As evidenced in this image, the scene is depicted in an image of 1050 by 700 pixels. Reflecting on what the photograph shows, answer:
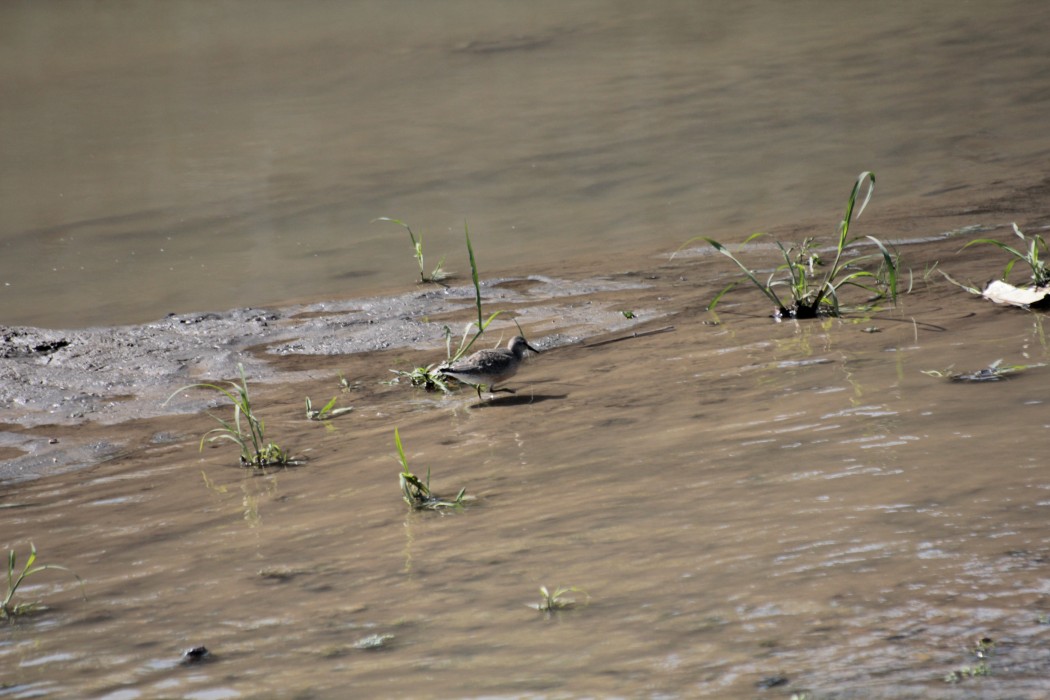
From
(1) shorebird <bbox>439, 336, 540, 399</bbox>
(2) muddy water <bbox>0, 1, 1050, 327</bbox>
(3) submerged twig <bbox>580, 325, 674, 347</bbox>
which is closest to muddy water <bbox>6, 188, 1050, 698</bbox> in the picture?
(1) shorebird <bbox>439, 336, 540, 399</bbox>

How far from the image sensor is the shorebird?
4.95 metres

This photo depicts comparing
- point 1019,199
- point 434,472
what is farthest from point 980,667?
point 1019,199

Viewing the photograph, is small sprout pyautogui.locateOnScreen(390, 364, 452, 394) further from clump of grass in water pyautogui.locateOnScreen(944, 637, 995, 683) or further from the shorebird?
clump of grass in water pyautogui.locateOnScreen(944, 637, 995, 683)

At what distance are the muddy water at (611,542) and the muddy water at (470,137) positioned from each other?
3572 millimetres

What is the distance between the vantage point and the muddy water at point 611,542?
2533 mm

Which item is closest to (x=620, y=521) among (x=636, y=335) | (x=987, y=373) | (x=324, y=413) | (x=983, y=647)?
(x=983, y=647)

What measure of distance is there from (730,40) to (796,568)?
45.7 feet

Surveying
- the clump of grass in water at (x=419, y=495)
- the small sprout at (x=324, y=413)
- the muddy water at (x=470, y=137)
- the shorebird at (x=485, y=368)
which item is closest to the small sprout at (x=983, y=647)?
the clump of grass in water at (x=419, y=495)

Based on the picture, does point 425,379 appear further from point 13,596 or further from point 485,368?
point 13,596

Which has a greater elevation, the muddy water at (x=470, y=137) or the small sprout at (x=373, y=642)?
the muddy water at (x=470, y=137)

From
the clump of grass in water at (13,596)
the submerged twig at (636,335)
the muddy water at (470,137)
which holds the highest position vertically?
the muddy water at (470,137)

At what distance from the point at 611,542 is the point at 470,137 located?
31.7 ft

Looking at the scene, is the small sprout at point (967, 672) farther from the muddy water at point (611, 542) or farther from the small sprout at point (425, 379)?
the small sprout at point (425, 379)

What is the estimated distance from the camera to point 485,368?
4973mm
